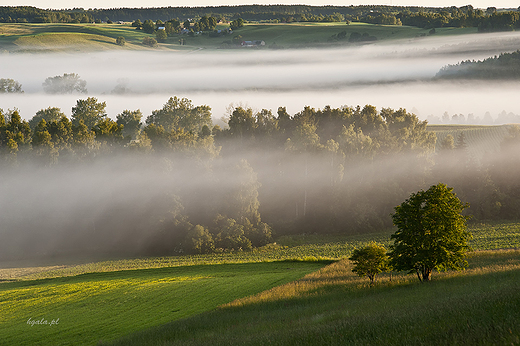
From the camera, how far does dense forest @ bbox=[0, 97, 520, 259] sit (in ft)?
252

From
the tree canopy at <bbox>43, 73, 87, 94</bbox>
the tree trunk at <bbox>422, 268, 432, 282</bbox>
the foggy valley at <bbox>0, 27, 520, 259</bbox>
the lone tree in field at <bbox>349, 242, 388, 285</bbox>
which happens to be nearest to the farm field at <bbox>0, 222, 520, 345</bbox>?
the tree trunk at <bbox>422, 268, 432, 282</bbox>

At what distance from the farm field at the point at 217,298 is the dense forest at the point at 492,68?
138 m

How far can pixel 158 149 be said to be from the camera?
8325 cm

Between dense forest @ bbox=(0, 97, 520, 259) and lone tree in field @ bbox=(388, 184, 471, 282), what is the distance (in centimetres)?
4421

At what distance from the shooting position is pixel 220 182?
257 feet

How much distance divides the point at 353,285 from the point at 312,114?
67.7 metres

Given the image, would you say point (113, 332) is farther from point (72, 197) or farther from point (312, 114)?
point (312, 114)

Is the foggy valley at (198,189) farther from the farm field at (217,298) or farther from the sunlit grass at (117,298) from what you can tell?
the sunlit grass at (117,298)

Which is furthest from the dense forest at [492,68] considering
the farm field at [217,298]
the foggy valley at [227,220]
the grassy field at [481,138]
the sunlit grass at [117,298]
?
the sunlit grass at [117,298]

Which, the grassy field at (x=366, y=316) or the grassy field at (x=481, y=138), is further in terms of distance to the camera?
the grassy field at (x=481, y=138)

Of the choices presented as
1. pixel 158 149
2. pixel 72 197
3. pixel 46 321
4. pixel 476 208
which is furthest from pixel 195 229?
pixel 476 208

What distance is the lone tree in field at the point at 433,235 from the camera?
92.1ft

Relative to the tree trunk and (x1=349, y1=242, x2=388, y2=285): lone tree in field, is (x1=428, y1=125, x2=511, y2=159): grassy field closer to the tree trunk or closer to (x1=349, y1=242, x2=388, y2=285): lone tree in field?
(x1=349, y1=242, x2=388, y2=285): lone tree in field

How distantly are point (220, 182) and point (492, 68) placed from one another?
148m
